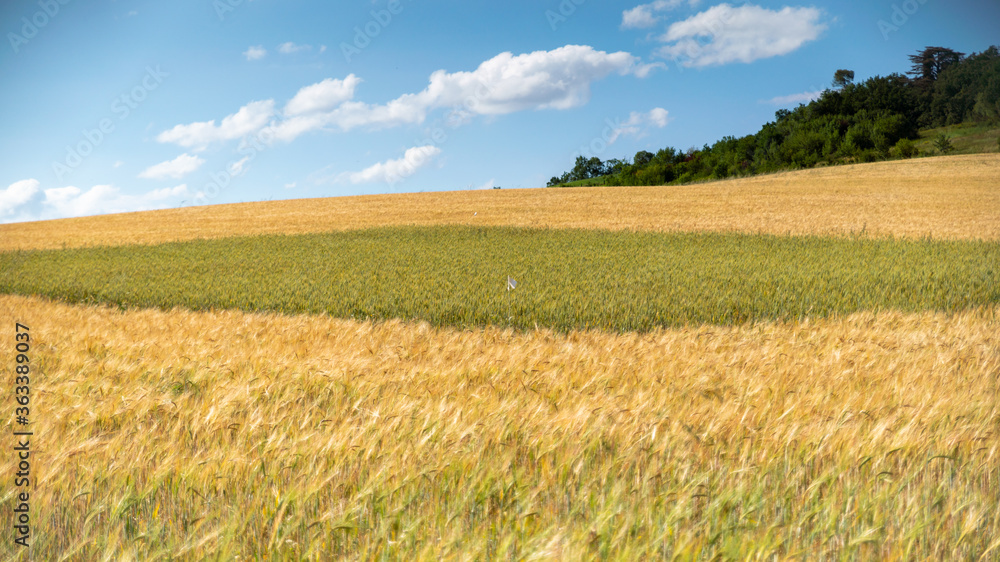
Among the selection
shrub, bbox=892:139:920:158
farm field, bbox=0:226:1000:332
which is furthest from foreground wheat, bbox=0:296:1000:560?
shrub, bbox=892:139:920:158

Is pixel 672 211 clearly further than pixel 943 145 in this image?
No

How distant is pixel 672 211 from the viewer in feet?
104

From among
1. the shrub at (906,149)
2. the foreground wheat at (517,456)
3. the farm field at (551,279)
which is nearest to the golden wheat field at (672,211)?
the farm field at (551,279)

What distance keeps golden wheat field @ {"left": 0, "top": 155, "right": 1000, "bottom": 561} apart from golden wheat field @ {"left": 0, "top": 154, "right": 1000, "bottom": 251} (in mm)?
20085

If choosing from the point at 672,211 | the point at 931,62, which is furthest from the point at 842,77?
the point at 672,211

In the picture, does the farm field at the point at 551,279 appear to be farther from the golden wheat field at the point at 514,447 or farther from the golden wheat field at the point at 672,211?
the golden wheat field at the point at 672,211

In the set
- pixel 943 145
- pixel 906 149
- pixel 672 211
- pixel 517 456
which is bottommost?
pixel 517 456

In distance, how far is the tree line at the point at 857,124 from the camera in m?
64.2

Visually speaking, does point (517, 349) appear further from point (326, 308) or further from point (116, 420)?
point (326, 308)

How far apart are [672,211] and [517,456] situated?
100 ft

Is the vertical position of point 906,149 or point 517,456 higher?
point 906,149

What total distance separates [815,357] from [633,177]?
83962 mm

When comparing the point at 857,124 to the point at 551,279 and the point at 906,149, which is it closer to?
the point at 906,149

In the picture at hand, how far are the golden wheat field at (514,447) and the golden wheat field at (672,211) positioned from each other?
20.1 meters
